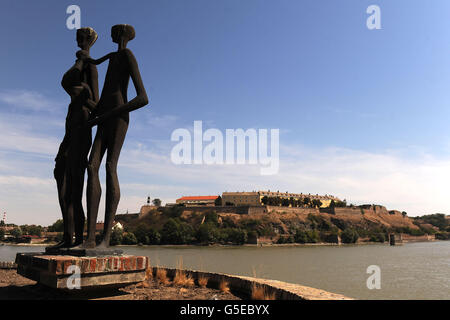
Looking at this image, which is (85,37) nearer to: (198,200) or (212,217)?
(212,217)

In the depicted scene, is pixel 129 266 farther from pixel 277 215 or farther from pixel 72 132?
pixel 277 215

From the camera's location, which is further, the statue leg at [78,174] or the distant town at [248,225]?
the distant town at [248,225]

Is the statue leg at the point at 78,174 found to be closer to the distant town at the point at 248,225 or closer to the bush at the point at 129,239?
the distant town at the point at 248,225

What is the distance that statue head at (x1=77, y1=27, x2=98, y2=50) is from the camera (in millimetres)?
5523

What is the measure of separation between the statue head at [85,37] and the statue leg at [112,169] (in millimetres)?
1606

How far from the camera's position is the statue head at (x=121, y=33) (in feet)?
17.0

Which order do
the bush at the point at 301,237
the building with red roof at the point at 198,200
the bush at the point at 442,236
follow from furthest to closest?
1. the building with red roof at the point at 198,200
2. the bush at the point at 442,236
3. the bush at the point at 301,237

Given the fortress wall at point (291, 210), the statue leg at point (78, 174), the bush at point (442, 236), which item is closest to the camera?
the statue leg at point (78, 174)

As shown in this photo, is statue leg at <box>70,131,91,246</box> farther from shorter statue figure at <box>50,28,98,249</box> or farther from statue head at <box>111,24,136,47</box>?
statue head at <box>111,24,136,47</box>

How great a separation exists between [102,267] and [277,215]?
319 feet

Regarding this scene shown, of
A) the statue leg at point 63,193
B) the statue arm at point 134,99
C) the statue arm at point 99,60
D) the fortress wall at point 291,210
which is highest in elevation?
the statue arm at point 99,60

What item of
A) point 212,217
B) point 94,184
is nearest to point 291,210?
point 212,217

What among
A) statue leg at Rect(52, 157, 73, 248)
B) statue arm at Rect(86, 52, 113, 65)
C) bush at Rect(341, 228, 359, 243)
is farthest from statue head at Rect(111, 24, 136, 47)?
bush at Rect(341, 228, 359, 243)

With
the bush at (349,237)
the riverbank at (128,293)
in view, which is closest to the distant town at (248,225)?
the bush at (349,237)
